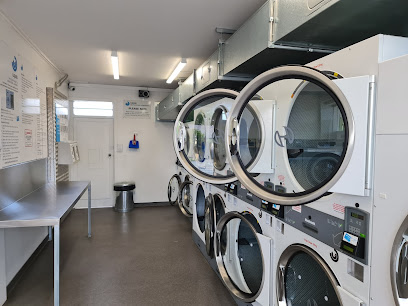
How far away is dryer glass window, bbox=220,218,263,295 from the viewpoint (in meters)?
2.16

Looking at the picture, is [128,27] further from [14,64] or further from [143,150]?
[143,150]

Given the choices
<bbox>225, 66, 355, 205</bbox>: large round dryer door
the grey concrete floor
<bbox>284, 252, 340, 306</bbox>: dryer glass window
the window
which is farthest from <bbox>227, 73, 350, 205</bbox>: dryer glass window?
the window

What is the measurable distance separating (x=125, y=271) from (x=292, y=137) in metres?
2.59

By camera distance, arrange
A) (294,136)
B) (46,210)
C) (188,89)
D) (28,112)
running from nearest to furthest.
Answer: (294,136), (46,210), (28,112), (188,89)

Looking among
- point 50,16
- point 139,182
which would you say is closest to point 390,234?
point 50,16

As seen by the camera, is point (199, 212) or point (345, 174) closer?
point (345, 174)

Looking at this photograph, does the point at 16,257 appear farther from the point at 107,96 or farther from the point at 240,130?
the point at 107,96

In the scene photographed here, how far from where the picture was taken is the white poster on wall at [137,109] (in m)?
5.94

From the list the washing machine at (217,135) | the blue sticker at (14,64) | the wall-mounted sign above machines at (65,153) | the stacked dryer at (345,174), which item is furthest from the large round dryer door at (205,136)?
the wall-mounted sign above machines at (65,153)

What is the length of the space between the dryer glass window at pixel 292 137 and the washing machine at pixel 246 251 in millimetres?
371

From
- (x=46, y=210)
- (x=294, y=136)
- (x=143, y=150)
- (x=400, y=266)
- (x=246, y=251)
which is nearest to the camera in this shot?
(x=400, y=266)

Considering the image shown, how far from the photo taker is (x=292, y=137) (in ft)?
5.06

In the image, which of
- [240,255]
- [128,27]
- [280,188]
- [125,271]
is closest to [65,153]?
[125,271]

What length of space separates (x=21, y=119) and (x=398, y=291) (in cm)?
333
